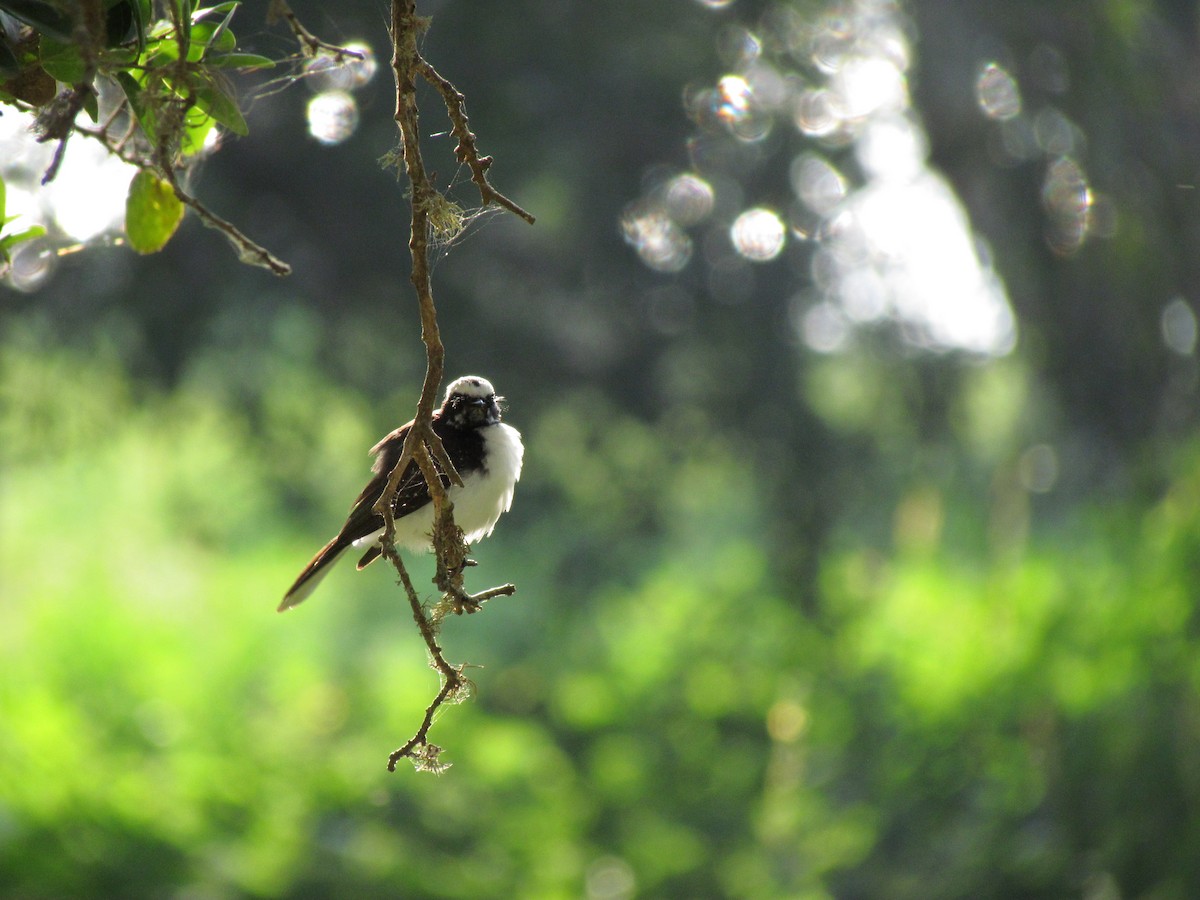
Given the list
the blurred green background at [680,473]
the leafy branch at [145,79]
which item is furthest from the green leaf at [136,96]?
the blurred green background at [680,473]

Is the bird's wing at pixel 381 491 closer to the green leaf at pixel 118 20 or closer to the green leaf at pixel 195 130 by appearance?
the green leaf at pixel 195 130

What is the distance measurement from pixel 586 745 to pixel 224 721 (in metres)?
2.47

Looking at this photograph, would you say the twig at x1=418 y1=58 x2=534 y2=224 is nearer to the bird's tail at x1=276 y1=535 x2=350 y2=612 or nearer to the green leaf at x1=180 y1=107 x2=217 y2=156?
the green leaf at x1=180 y1=107 x2=217 y2=156

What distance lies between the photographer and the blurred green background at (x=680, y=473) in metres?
6.70

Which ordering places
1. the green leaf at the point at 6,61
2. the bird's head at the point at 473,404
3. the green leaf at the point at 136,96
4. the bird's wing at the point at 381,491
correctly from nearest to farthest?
1. the green leaf at the point at 6,61
2. the green leaf at the point at 136,96
3. the bird's wing at the point at 381,491
4. the bird's head at the point at 473,404

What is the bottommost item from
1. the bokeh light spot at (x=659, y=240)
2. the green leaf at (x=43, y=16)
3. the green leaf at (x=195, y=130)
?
the bokeh light spot at (x=659, y=240)

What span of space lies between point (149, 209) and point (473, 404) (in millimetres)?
1764

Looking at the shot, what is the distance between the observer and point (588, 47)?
23.5ft

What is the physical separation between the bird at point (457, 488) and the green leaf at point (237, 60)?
157 centimetres

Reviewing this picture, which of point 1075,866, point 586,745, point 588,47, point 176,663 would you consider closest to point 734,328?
point 588,47

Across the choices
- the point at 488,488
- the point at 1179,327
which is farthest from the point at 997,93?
the point at 488,488

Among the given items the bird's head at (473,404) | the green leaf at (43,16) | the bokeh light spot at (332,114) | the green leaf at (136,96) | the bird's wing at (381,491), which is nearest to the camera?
the green leaf at (43,16)

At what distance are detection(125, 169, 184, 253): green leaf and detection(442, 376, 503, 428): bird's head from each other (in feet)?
5.59

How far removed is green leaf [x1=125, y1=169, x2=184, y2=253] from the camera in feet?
5.95
